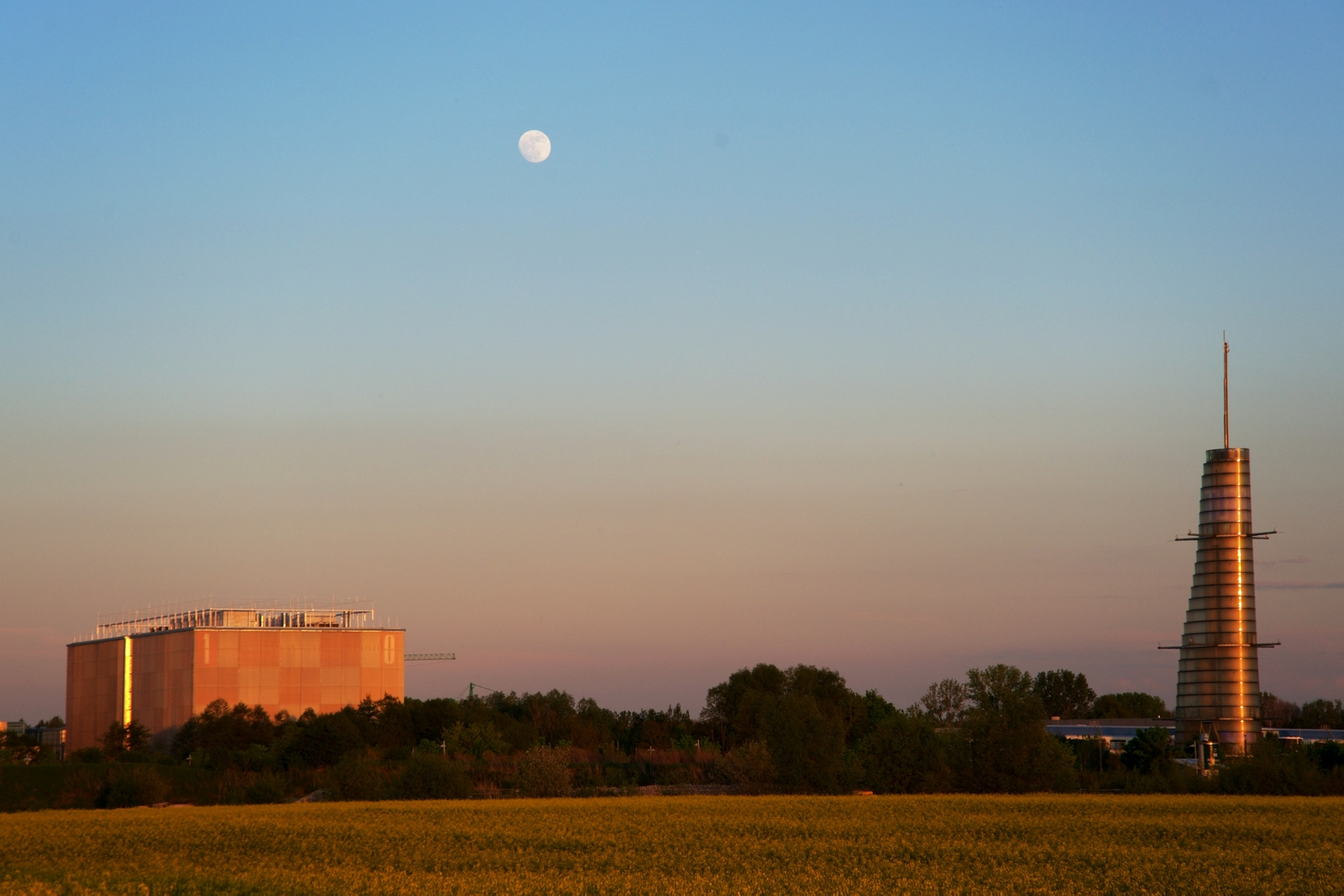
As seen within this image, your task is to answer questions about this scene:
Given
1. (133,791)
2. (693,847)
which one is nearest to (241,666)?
(133,791)

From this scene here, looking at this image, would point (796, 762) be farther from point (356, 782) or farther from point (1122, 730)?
point (1122, 730)

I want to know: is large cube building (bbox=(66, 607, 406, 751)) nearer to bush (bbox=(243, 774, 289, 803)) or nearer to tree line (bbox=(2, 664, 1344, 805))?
tree line (bbox=(2, 664, 1344, 805))

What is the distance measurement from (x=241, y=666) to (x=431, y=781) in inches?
2487

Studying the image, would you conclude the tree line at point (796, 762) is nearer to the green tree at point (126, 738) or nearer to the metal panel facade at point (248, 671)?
the green tree at point (126, 738)

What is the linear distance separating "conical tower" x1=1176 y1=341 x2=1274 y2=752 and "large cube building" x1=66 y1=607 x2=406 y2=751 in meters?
75.2

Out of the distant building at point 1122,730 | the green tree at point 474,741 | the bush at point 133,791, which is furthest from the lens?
the distant building at point 1122,730

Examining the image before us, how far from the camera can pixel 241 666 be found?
126688 millimetres

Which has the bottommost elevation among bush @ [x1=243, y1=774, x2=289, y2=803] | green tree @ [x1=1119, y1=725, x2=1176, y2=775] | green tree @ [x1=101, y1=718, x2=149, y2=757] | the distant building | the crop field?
the distant building

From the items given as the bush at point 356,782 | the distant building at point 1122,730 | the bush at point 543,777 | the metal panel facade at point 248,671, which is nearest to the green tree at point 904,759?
the bush at point 543,777

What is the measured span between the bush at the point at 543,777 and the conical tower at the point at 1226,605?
69914 millimetres

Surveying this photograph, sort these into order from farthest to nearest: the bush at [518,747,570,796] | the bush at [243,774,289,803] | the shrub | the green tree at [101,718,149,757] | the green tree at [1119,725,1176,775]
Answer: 1. the green tree at [101,718,149,757]
2. the green tree at [1119,725,1176,775]
3. the shrub
4. the bush at [518,747,570,796]
5. the bush at [243,774,289,803]

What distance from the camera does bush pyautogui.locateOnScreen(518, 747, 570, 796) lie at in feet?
237

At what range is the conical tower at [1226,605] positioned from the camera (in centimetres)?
11925

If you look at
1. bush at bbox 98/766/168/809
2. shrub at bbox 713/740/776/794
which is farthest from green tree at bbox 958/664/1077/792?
bush at bbox 98/766/168/809
